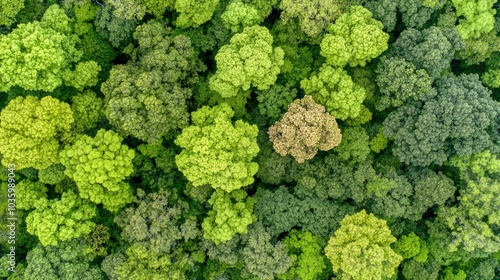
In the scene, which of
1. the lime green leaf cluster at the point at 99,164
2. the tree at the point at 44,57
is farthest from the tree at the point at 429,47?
the tree at the point at 44,57

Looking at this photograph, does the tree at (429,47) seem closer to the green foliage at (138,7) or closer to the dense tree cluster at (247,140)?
the dense tree cluster at (247,140)

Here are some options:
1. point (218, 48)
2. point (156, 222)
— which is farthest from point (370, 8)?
point (156, 222)

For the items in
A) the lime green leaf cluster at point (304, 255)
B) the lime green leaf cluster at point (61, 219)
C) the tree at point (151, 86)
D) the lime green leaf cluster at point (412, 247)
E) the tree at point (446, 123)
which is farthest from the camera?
the lime green leaf cluster at point (412, 247)

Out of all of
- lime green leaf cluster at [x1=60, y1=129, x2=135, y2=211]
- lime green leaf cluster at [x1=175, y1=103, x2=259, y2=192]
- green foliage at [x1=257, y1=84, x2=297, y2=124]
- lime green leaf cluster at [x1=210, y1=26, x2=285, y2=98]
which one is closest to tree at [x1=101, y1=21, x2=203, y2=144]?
lime green leaf cluster at [x1=60, y1=129, x2=135, y2=211]

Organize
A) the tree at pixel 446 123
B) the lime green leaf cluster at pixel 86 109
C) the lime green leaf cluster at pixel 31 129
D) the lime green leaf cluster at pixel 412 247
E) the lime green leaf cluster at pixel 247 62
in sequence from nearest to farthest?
the lime green leaf cluster at pixel 31 129
the lime green leaf cluster at pixel 247 62
the tree at pixel 446 123
the lime green leaf cluster at pixel 86 109
the lime green leaf cluster at pixel 412 247

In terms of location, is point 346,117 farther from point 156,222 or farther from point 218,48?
point 156,222

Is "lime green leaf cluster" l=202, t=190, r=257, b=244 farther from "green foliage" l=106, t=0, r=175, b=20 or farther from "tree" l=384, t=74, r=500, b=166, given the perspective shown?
"green foliage" l=106, t=0, r=175, b=20
